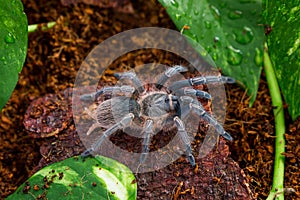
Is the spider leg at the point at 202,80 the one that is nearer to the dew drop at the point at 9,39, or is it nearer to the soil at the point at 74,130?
the soil at the point at 74,130

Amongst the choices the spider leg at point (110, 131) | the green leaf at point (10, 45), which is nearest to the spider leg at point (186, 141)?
the spider leg at point (110, 131)

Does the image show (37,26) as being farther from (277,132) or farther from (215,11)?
(277,132)

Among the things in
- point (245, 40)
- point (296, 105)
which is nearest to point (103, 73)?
point (245, 40)

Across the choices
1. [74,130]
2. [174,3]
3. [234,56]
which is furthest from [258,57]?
[74,130]

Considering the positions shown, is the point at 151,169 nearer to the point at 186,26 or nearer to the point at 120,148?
the point at 120,148

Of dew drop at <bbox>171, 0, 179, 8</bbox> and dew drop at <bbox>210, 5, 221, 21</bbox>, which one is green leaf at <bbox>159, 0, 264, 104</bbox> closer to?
dew drop at <bbox>210, 5, 221, 21</bbox>
